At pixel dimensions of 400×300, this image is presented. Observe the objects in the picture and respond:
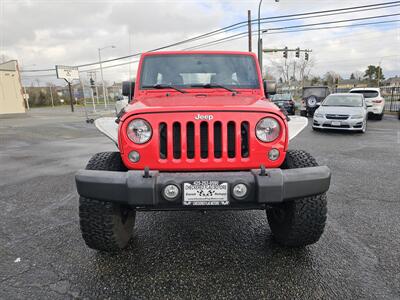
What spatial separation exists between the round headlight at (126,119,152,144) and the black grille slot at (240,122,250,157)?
756 millimetres

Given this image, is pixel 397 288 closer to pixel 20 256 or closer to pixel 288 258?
pixel 288 258

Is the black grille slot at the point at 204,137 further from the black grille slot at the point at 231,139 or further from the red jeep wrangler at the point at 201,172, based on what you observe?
the black grille slot at the point at 231,139

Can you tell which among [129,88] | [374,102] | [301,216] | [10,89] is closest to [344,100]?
[374,102]

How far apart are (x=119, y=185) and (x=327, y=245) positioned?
217cm

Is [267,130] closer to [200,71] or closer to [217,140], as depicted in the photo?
[217,140]

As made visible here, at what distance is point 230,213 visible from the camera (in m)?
3.74

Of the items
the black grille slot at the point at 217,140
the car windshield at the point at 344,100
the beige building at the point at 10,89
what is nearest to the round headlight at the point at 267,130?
the black grille slot at the point at 217,140

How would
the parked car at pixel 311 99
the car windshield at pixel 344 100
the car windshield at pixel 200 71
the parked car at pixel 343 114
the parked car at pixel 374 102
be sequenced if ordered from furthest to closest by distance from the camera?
the parked car at pixel 311 99, the parked car at pixel 374 102, the car windshield at pixel 344 100, the parked car at pixel 343 114, the car windshield at pixel 200 71

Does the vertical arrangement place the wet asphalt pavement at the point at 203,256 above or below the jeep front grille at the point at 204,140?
below

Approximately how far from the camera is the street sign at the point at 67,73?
26.5 meters

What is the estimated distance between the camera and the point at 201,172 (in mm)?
2285

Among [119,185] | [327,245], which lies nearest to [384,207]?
[327,245]

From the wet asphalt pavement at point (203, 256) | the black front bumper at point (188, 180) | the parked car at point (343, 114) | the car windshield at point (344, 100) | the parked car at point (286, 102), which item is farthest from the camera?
the parked car at point (286, 102)

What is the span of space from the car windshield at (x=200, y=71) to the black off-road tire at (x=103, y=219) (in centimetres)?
123
